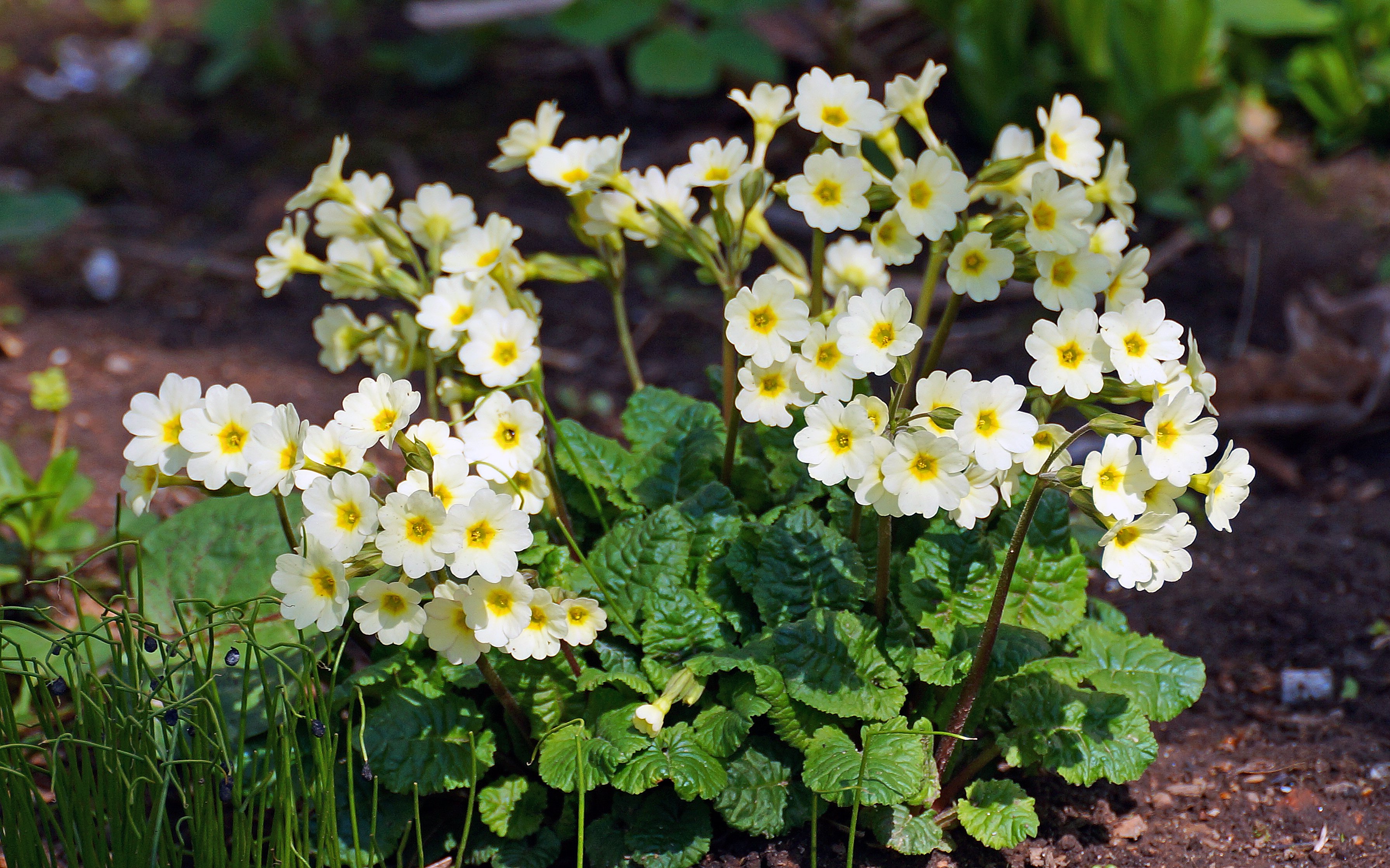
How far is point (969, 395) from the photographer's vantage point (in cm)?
164

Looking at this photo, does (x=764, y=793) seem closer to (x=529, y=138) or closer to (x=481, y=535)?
(x=481, y=535)

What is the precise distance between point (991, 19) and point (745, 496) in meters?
2.74

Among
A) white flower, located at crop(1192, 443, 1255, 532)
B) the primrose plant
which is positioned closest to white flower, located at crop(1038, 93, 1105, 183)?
the primrose plant

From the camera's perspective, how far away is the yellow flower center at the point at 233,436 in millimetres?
1755

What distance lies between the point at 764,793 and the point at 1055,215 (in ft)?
3.63

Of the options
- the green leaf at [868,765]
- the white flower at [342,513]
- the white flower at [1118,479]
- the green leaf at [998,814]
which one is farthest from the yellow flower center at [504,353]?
the green leaf at [998,814]


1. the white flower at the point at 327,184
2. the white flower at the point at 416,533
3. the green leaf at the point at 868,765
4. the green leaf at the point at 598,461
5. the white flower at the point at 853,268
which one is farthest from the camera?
the white flower at the point at 853,268

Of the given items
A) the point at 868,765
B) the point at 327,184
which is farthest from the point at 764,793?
the point at 327,184

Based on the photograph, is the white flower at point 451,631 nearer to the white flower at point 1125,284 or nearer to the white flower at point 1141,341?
the white flower at point 1141,341

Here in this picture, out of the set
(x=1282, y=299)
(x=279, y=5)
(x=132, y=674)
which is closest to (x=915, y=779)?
(x=132, y=674)

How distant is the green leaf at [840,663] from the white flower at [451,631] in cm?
53

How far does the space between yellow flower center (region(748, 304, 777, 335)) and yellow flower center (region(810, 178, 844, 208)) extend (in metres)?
0.21

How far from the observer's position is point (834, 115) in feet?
6.40

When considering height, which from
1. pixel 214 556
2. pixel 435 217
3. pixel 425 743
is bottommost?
pixel 425 743
